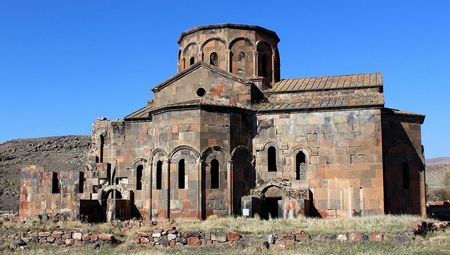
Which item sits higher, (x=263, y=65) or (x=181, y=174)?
(x=263, y=65)

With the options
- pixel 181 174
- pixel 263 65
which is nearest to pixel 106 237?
pixel 181 174

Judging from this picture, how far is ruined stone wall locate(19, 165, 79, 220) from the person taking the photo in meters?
15.6

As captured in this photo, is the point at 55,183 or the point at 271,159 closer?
the point at 271,159

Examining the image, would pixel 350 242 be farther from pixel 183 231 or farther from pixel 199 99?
pixel 199 99

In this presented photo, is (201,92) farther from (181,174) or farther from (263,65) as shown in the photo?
(263,65)

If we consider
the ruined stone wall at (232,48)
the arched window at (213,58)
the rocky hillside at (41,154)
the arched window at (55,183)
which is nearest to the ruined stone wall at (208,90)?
the ruined stone wall at (232,48)

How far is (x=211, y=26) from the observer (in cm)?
1830

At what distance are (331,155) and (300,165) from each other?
3.22 ft

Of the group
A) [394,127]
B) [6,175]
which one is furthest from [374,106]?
[6,175]

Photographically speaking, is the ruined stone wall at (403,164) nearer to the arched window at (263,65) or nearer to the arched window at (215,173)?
the arched window at (263,65)

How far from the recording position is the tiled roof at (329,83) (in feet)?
53.6

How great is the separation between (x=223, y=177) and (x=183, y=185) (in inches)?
45.3

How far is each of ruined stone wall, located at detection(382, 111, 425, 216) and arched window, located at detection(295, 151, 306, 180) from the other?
2.38 meters

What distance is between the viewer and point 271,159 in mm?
15672
